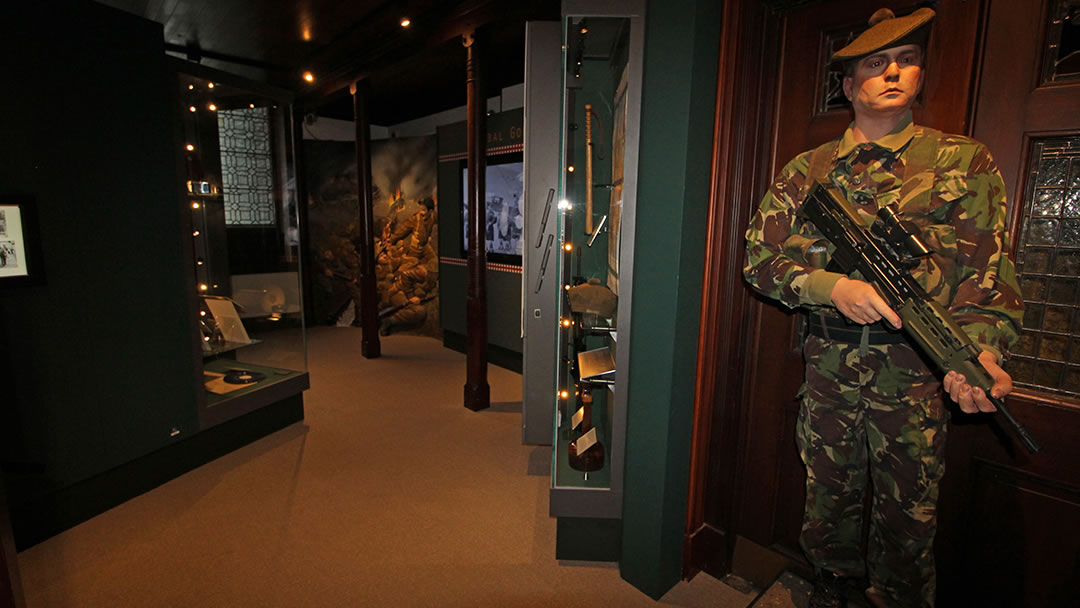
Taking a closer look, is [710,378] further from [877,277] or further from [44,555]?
[44,555]

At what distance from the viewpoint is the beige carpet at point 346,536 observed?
1838 millimetres

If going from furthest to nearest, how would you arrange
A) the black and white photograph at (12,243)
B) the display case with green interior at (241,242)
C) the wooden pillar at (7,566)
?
the display case with green interior at (241,242) → the black and white photograph at (12,243) → the wooden pillar at (7,566)

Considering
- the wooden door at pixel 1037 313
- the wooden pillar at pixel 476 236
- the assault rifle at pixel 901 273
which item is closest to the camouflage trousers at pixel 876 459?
the assault rifle at pixel 901 273

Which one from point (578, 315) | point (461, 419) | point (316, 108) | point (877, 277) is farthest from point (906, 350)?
point (316, 108)

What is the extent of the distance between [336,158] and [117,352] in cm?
501

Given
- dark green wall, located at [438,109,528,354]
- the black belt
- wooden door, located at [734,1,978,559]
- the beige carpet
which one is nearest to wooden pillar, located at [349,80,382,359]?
dark green wall, located at [438,109,528,354]

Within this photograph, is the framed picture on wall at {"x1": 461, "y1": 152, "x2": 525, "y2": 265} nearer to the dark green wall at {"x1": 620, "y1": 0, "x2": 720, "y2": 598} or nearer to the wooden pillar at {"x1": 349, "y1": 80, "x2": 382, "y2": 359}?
the wooden pillar at {"x1": 349, "y1": 80, "x2": 382, "y2": 359}

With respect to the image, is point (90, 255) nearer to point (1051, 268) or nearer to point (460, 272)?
point (460, 272)

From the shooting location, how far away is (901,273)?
1185 millimetres

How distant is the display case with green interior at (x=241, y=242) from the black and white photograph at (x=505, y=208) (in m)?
1.78

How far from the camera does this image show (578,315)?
216cm

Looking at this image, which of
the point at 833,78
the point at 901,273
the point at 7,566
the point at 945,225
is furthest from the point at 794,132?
the point at 7,566

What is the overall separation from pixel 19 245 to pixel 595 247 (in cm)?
246

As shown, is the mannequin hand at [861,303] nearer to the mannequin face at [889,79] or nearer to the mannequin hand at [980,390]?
the mannequin hand at [980,390]
